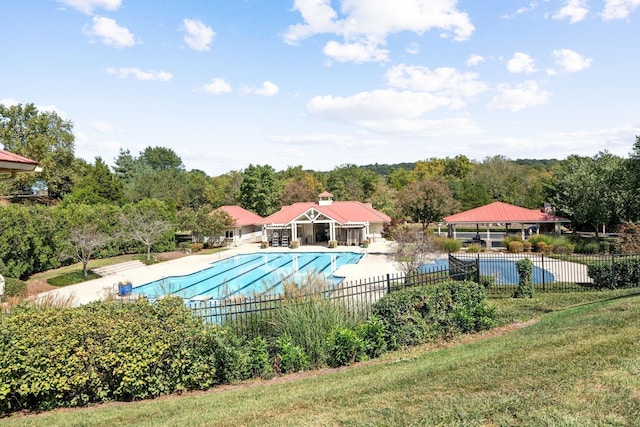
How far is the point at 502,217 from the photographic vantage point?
3238 cm

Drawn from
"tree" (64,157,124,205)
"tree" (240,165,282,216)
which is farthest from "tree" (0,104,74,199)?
"tree" (240,165,282,216)

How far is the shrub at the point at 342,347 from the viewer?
7.11m

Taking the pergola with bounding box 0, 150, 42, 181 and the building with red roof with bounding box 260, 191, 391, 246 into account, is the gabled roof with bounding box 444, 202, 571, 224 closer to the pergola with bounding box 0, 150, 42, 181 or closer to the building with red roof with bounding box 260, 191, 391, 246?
the building with red roof with bounding box 260, 191, 391, 246

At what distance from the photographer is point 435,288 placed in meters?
8.34

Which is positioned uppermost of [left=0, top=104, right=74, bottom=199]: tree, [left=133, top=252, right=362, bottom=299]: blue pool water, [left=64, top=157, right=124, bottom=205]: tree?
[left=0, top=104, right=74, bottom=199]: tree

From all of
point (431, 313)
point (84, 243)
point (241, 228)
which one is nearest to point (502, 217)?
point (241, 228)

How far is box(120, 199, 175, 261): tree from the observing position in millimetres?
28531

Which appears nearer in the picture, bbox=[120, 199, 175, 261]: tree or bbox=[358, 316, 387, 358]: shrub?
bbox=[358, 316, 387, 358]: shrub

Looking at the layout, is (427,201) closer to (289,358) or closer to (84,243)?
(84,243)

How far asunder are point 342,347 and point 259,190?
1650 inches

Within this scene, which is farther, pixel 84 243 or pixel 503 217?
pixel 503 217

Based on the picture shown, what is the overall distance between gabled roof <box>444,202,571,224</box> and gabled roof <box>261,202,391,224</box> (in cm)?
854

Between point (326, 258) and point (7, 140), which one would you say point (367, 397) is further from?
point (7, 140)

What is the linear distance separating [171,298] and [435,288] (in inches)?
197
